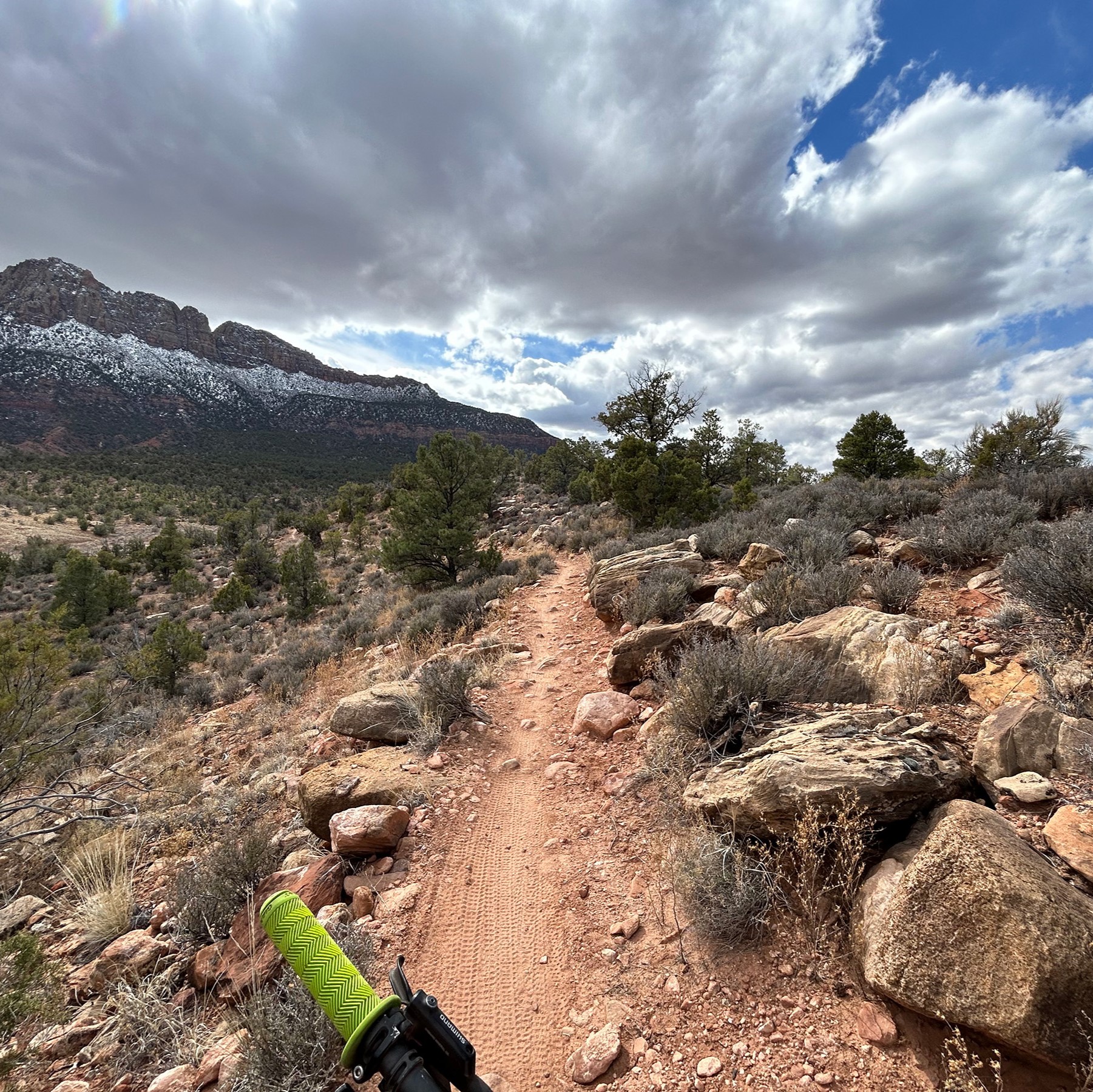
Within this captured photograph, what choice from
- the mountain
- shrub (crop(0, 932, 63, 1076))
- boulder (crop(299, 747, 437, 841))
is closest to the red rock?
boulder (crop(299, 747, 437, 841))

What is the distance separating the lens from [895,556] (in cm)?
672

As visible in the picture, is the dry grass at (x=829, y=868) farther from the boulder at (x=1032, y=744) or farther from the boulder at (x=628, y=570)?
the boulder at (x=628, y=570)

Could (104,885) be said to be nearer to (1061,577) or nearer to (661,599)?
(661,599)

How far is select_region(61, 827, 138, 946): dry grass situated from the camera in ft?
11.6

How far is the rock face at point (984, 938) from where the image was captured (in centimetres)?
190

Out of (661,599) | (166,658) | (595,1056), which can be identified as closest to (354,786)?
(595,1056)

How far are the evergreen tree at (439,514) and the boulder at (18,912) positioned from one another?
1115cm

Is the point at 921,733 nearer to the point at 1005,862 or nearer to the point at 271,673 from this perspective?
the point at 1005,862

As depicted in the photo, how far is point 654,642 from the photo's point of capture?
5867mm

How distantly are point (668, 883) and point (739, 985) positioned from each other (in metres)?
0.80

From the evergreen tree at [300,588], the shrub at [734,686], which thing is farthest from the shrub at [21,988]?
the evergreen tree at [300,588]

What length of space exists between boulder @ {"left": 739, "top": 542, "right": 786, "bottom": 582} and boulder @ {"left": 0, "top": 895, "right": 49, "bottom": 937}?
828 cm

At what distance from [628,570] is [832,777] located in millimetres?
6193

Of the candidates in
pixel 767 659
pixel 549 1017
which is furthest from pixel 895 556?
pixel 549 1017
